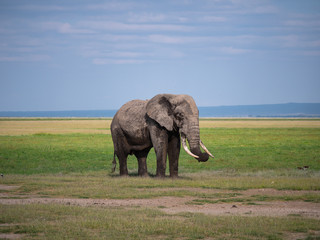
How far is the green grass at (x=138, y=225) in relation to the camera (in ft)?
41.1

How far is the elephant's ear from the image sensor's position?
23.2 m

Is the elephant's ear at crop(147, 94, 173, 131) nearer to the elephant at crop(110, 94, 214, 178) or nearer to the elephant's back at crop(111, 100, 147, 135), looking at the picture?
the elephant at crop(110, 94, 214, 178)

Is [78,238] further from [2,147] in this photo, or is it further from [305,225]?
[2,147]

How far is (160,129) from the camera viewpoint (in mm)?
23562

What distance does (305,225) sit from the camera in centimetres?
1344

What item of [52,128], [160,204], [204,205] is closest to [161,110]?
[160,204]

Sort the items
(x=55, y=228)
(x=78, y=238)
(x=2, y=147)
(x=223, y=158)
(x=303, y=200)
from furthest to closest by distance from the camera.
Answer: (x=2, y=147) < (x=223, y=158) < (x=303, y=200) < (x=55, y=228) < (x=78, y=238)

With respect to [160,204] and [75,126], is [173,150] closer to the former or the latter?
[160,204]

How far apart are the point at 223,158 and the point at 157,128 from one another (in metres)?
12.8

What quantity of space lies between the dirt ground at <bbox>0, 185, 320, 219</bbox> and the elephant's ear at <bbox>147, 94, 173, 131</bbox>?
5.20 meters

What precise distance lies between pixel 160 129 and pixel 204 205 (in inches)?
269

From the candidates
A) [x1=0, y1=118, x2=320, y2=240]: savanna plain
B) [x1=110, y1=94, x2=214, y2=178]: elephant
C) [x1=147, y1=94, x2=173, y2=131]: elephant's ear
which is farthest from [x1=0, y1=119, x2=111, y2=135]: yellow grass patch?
[x1=147, y1=94, x2=173, y2=131]: elephant's ear

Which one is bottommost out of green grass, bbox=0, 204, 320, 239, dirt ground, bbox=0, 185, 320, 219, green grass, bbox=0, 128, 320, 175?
green grass, bbox=0, 128, 320, 175

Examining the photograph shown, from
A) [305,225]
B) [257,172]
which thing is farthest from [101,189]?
[257,172]
